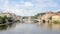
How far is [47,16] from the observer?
20.5 meters

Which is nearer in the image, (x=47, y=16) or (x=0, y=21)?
(x=0, y=21)

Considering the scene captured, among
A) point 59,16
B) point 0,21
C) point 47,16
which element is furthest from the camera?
point 47,16

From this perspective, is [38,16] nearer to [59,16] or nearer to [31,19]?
[31,19]

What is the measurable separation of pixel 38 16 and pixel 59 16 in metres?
3.13

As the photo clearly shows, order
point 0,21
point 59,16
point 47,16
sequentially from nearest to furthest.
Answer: point 0,21 → point 59,16 → point 47,16

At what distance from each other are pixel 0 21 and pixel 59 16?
370 inches

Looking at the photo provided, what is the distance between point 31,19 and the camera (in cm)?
1966

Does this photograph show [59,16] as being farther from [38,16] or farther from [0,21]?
[0,21]

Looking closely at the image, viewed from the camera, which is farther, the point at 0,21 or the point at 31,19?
the point at 31,19

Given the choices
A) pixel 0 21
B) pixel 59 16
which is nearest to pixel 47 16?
pixel 59 16

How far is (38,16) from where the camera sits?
21.0m

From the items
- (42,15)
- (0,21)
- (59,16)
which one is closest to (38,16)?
(42,15)

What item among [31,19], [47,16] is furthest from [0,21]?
[47,16]

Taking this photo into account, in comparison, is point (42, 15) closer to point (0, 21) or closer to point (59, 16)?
point (59, 16)
